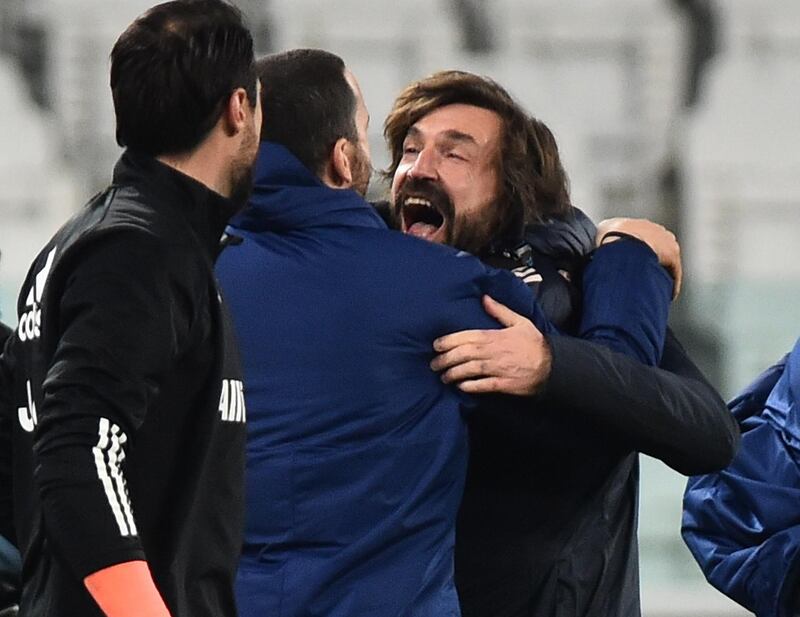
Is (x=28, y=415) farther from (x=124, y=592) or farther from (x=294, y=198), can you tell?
(x=294, y=198)

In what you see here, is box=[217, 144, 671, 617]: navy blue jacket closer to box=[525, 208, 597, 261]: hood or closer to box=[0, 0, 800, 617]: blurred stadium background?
box=[525, 208, 597, 261]: hood

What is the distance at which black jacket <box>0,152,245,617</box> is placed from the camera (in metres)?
1.46

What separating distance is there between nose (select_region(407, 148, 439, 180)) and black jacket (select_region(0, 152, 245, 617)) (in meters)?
0.72

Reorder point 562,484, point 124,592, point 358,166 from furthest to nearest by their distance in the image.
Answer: point 562,484
point 358,166
point 124,592

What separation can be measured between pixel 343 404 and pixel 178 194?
415 mm

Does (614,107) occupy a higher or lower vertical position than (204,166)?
lower

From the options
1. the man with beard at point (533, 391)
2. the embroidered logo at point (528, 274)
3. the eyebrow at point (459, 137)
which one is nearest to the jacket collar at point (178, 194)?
the man with beard at point (533, 391)

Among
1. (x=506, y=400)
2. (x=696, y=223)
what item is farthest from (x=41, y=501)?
(x=696, y=223)

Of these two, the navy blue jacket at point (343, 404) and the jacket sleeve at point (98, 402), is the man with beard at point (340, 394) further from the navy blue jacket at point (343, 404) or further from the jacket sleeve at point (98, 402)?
the jacket sleeve at point (98, 402)

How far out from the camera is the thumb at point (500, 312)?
6.50 feet

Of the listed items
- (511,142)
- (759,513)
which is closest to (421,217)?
(511,142)

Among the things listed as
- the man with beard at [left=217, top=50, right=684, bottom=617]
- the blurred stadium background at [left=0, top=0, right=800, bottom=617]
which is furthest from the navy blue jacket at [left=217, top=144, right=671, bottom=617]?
the blurred stadium background at [left=0, top=0, right=800, bottom=617]

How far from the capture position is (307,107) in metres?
2.01

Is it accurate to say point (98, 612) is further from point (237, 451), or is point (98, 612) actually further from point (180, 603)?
point (237, 451)
